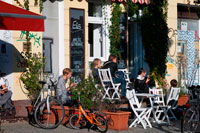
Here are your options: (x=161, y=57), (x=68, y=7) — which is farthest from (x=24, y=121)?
(x=161, y=57)

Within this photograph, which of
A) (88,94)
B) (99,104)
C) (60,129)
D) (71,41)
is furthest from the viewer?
(71,41)

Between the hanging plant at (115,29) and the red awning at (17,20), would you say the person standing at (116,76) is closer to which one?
the hanging plant at (115,29)

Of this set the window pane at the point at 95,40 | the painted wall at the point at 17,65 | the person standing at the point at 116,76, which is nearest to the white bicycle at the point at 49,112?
the painted wall at the point at 17,65

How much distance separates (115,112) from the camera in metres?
10.2

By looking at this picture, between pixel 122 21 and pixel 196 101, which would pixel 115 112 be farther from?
pixel 122 21

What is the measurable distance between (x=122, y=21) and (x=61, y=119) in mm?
6480

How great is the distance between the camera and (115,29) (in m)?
15.6

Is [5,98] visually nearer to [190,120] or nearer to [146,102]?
[146,102]

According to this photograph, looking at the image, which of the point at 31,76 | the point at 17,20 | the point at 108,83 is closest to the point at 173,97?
the point at 108,83

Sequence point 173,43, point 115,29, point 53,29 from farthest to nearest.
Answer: point 173,43, point 115,29, point 53,29

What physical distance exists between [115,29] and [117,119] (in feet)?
19.9

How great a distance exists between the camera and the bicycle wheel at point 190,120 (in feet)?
30.6

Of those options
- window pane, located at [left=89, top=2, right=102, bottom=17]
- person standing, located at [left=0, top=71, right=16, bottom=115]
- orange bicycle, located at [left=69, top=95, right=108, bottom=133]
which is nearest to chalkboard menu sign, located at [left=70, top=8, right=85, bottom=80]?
window pane, located at [left=89, top=2, right=102, bottom=17]

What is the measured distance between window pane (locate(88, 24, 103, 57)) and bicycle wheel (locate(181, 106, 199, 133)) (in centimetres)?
658
